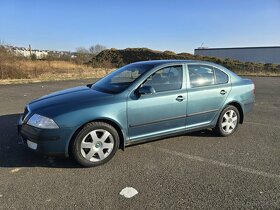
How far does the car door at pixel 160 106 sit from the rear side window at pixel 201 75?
0.71 feet

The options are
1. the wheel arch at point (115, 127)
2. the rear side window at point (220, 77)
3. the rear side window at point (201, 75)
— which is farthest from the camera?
the rear side window at point (220, 77)

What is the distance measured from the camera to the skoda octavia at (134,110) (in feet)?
13.3

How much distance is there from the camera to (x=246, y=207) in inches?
124

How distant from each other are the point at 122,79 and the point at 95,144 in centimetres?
144

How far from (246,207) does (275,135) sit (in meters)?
3.20

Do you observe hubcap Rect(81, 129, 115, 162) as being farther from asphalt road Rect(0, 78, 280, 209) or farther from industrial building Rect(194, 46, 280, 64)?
industrial building Rect(194, 46, 280, 64)

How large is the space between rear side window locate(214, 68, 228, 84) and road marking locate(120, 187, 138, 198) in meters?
2.95

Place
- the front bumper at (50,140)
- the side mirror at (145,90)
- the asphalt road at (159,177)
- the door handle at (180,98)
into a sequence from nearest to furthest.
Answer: the asphalt road at (159,177)
the front bumper at (50,140)
the side mirror at (145,90)
the door handle at (180,98)

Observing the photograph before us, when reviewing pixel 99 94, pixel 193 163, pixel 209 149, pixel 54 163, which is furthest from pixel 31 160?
pixel 209 149

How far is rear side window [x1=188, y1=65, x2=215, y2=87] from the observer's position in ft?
17.2

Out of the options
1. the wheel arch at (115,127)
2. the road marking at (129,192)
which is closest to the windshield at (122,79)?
the wheel arch at (115,127)

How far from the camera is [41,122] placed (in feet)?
13.3

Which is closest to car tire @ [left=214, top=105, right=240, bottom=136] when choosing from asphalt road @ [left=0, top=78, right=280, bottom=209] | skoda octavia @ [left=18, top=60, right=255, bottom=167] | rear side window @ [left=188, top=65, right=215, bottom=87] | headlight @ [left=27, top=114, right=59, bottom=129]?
skoda octavia @ [left=18, top=60, right=255, bottom=167]

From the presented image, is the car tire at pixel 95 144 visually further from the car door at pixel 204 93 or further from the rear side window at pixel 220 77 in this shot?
the rear side window at pixel 220 77
